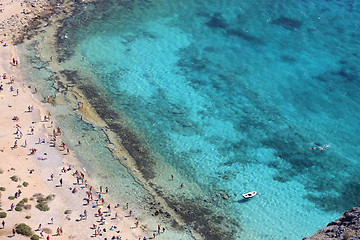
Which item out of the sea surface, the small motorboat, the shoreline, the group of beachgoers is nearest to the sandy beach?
the group of beachgoers

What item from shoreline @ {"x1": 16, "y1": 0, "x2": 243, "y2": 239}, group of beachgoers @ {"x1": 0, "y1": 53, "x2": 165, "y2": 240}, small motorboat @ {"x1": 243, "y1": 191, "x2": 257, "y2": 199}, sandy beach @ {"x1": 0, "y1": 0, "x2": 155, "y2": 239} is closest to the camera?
sandy beach @ {"x1": 0, "y1": 0, "x2": 155, "y2": 239}

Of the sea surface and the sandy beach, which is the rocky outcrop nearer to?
the sea surface

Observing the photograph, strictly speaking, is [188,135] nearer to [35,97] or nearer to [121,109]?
[121,109]

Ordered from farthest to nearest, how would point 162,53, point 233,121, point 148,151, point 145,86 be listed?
point 162,53
point 145,86
point 233,121
point 148,151

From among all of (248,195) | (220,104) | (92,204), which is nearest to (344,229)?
(248,195)

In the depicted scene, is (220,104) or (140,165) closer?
(140,165)

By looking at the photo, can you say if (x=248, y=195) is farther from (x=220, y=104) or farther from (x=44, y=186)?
(x=44, y=186)

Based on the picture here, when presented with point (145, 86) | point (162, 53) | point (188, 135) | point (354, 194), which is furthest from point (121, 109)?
point (354, 194)
